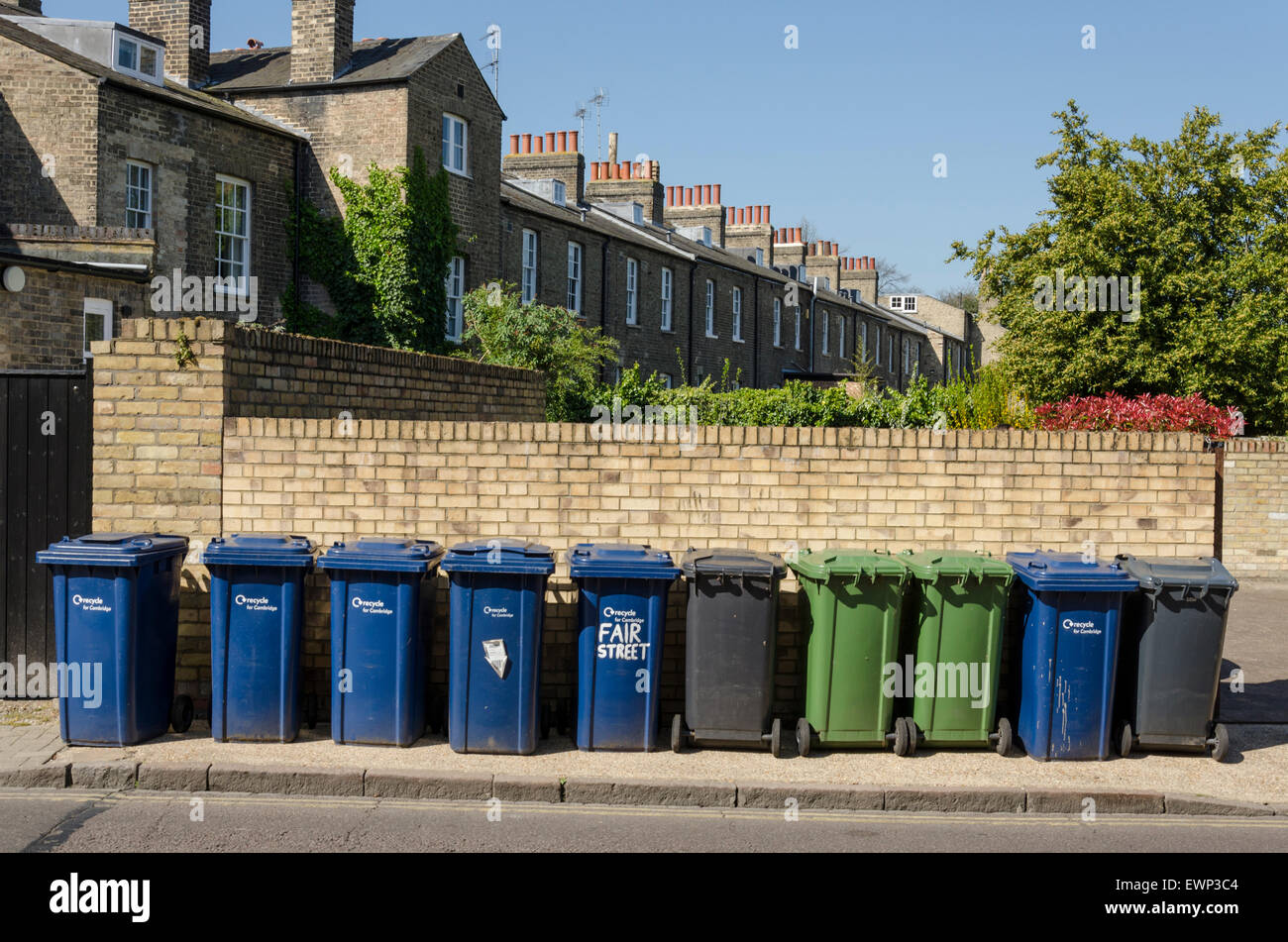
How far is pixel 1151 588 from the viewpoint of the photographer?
Answer: 23.3 feet

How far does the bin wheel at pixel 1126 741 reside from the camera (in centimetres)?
715

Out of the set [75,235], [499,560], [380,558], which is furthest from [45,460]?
[75,235]

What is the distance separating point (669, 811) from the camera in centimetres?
639

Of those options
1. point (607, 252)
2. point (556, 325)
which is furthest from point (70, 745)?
point (607, 252)

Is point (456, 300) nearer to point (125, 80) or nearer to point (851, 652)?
point (125, 80)

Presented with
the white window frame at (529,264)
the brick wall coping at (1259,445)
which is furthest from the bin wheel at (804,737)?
the white window frame at (529,264)

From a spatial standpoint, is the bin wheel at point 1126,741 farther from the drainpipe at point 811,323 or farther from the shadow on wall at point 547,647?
the drainpipe at point 811,323

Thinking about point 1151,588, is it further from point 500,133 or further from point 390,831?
point 500,133

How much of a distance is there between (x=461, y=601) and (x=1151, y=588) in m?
4.25

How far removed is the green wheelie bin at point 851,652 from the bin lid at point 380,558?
2405mm

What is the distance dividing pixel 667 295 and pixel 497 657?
1173 inches

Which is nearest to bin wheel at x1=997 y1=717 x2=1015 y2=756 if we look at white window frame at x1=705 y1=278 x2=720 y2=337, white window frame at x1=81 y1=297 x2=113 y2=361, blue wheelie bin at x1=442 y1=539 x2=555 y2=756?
blue wheelie bin at x1=442 y1=539 x2=555 y2=756

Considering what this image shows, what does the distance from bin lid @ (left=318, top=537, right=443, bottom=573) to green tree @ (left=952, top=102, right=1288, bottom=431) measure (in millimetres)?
16262
